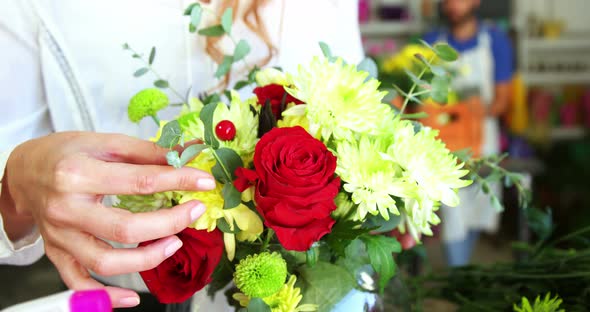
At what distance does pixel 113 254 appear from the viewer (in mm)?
428

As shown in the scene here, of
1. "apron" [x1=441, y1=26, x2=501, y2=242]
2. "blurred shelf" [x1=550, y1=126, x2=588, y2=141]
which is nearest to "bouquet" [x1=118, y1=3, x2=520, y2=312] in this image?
"apron" [x1=441, y1=26, x2=501, y2=242]

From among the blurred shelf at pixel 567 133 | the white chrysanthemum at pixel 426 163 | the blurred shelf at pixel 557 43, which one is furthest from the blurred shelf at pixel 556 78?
the white chrysanthemum at pixel 426 163

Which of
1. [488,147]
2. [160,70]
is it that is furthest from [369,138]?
[488,147]

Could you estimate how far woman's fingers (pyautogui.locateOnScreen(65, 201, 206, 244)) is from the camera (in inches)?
16.3

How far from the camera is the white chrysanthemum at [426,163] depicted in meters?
0.47

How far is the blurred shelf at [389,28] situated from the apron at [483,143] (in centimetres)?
81

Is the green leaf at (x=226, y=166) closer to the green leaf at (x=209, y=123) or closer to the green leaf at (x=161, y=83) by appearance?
the green leaf at (x=209, y=123)

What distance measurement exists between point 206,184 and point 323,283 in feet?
0.46

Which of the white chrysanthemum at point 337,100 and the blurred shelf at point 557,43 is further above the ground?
the white chrysanthemum at point 337,100

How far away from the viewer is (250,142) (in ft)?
1.63

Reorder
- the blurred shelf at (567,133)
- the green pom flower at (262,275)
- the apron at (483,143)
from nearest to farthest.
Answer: the green pom flower at (262,275) < the apron at (483,143) < the blurred shelf at (567,133)

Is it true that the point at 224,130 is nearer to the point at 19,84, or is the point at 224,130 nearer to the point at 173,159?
the point at 173,159

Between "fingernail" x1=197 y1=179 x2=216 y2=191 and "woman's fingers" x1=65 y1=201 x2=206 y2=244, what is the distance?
0.03m

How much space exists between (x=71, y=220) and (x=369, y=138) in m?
0.24
